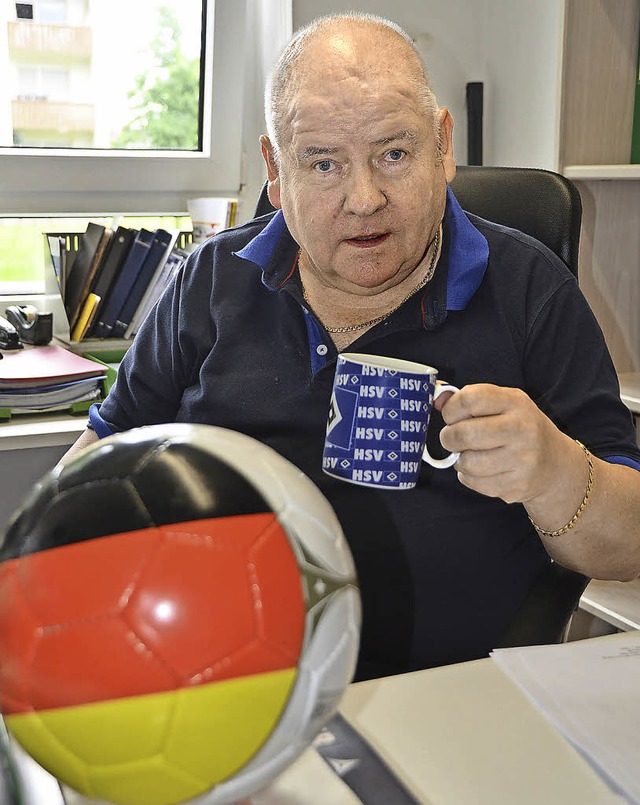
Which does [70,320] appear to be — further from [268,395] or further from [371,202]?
[371,202]

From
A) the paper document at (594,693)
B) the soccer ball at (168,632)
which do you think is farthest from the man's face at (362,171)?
the soccer ball at (168,632)

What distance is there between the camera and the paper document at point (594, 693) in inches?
29.1

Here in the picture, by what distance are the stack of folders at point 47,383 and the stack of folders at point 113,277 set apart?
0.68 ft

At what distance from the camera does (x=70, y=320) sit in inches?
85.9

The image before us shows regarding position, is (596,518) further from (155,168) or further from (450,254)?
(155,168)

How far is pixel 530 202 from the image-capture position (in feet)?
4.60

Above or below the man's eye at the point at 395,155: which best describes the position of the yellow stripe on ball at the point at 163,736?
below

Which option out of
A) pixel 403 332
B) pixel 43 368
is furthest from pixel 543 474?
pixel 43 368

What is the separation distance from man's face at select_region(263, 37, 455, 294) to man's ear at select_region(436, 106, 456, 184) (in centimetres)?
1

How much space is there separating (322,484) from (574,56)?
1.09 meters

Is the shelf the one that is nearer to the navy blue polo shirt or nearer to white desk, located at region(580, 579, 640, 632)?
the navy blue polo shirt

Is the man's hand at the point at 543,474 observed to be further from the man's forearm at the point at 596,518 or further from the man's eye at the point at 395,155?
the man's eye at the point at 395,155

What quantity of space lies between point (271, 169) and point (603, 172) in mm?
Answer: 779

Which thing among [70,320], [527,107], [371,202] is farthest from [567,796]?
[527,107]
